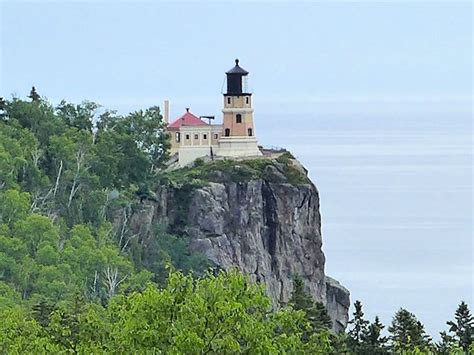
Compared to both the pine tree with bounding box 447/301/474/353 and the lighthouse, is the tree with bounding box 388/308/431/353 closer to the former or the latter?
the pine tree with bounding box 447/301/474/353

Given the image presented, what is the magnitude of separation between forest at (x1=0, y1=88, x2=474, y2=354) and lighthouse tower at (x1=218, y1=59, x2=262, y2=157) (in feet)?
9.01

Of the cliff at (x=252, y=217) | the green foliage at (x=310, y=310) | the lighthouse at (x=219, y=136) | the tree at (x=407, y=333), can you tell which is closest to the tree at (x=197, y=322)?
the tree at (x=407, y=333)

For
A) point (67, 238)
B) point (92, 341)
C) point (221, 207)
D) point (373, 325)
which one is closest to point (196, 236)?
point (221, 207)

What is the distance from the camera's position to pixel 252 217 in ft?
284

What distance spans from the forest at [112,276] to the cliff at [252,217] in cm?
88

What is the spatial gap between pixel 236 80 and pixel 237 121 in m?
3.05

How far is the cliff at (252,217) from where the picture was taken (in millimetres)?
85312

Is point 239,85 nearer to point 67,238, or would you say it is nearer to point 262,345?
point 67,238

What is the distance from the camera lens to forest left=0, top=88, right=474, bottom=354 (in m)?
40.6

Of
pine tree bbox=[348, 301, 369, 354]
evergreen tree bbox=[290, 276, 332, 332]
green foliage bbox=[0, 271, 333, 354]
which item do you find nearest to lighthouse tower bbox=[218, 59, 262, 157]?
evergreen tree bbox=[290, 276, 332, 332]

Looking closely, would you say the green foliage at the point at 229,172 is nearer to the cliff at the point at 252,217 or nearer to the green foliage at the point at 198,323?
the cliff at the point at 252,217

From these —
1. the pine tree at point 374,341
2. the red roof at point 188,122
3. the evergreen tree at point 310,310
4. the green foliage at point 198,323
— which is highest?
the red roof at point 188,122

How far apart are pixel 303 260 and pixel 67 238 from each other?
12.8 meters

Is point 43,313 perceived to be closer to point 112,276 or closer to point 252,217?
point 112,276
